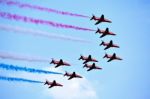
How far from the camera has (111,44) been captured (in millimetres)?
125750

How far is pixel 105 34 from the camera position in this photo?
125 meters

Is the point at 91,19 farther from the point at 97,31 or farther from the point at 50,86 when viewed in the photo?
the point at 50,86

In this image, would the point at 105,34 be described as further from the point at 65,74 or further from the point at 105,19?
the point at 65,74

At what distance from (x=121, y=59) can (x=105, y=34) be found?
6702 mm

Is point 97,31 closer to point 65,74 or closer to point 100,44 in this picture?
point 100,44

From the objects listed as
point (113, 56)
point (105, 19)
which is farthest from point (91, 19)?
point (113, 56)

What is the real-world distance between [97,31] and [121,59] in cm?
830

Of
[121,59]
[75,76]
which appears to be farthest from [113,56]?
[75,76]

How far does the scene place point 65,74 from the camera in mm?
124688

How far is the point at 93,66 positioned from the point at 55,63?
990cm

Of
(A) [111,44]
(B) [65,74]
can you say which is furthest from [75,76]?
(A) [111,44]

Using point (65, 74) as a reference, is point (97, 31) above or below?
above

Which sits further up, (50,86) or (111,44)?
(111,44)

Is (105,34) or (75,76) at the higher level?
(105,34)
